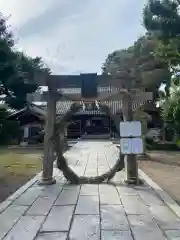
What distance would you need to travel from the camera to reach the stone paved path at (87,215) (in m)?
3.78

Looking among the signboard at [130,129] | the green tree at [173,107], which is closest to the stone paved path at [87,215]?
the signboard at [130,129]

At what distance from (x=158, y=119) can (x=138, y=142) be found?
20.9m

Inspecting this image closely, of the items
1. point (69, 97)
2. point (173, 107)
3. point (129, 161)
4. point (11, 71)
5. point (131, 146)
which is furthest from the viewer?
point (11, 71)

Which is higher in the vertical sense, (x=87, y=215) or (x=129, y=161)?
(x=129, y=161)

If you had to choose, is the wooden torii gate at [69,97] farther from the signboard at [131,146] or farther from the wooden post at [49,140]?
the signboard at [131,146]

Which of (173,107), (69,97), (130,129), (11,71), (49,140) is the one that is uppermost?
(11,71)

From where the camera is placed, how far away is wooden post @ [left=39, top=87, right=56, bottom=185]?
7258 millimetres

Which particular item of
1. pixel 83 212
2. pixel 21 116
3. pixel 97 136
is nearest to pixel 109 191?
pixel 83 212

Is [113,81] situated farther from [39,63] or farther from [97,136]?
[39,63]

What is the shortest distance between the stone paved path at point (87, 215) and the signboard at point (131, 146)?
79cm

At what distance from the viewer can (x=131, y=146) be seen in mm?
7066

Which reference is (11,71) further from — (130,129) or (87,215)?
(87,215)

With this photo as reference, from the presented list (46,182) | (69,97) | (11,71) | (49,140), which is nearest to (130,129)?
(69,97)

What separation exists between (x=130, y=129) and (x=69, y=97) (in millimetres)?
1574
